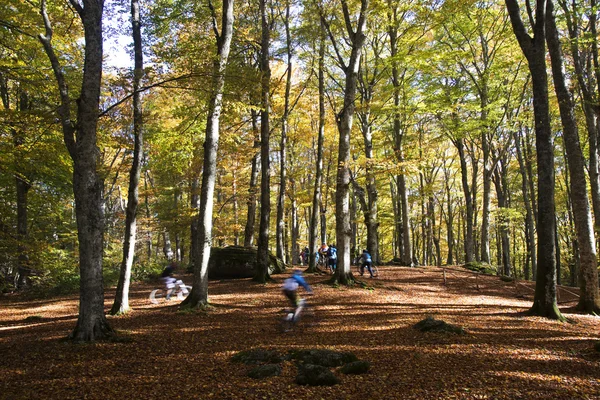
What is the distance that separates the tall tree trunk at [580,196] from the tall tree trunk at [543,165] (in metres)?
1.28

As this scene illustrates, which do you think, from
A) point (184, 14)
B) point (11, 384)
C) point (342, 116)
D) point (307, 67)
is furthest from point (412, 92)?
point (11, 384)

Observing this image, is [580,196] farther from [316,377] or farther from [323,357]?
[316,377]

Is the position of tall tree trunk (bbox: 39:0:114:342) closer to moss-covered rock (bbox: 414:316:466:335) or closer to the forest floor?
the forest floor

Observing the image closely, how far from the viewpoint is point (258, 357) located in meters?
5.66

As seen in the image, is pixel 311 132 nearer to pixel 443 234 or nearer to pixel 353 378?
pixel 353 378

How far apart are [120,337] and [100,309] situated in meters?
0.65

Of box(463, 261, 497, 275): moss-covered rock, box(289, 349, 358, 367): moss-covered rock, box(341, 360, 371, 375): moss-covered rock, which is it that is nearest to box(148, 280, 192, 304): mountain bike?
box(289, 349, 358, 367): moss-covered rock

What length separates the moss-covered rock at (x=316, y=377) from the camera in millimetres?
4809

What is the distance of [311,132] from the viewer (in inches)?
1003

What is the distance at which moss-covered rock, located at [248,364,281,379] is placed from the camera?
198 inches

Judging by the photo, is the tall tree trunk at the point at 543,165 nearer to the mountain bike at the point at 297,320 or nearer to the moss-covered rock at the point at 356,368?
the mountain bike at the point at 297,320

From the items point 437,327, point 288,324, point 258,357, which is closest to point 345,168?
point 288,324

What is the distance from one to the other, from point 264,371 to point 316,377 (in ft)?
2.54

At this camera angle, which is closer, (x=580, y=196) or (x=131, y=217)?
(x=580, y=196)
